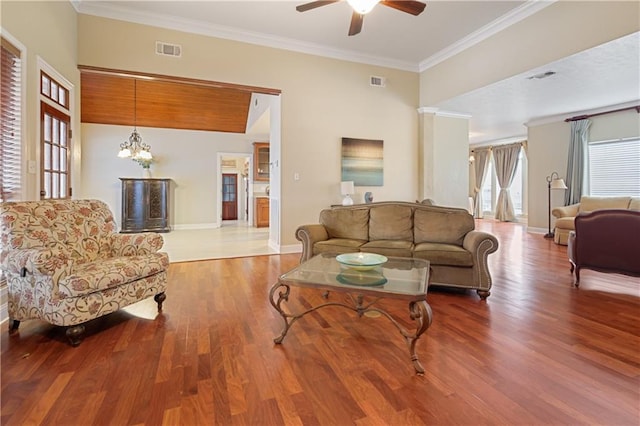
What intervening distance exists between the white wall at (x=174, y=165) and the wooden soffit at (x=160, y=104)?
26cm

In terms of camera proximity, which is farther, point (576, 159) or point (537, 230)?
point (537, 230)

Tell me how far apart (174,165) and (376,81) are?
5.68 m

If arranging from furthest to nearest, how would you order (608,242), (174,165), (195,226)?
1. (195,226)
2. (174,165)
3. (608,242)

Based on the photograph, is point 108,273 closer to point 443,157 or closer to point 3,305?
point 3,305

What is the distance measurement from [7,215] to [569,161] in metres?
9.12

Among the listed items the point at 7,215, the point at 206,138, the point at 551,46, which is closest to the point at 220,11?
the point at 7,215

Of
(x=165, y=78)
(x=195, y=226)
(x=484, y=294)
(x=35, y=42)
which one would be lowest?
(x=484, y=294)

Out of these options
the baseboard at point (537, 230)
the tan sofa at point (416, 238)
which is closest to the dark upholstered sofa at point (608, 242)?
the tan sofa at point (416, 238)

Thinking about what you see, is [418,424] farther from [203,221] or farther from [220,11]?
[203,221]

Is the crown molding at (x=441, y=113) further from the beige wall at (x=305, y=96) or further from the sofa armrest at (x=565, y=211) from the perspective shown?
the sofa armrest at (x=565, y=211)

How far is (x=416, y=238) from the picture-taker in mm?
3600

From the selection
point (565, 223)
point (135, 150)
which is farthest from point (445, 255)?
point (135, 150)

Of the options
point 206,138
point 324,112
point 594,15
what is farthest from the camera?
point 206,138

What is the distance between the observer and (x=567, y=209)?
6.18 meters
